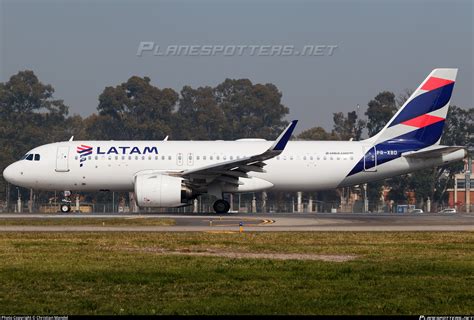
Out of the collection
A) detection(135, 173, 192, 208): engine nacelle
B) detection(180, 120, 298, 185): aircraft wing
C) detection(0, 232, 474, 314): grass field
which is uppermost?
detection(180, 120, 298, 185): aircraft wing

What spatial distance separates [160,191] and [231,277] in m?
25.0

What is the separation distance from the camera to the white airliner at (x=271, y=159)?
44250mm

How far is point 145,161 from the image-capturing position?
44219 mm

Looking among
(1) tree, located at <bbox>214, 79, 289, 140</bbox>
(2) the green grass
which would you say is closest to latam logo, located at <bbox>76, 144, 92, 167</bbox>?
(2) the green grass

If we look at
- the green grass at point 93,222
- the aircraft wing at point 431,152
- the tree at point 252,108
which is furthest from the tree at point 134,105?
the green grass at point 93,222

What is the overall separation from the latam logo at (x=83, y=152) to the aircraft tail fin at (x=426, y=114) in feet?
50.1

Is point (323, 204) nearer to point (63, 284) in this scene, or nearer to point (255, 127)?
point (255, 127)

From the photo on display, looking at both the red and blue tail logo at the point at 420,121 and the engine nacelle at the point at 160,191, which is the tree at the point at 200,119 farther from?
the engine nacelle at the point at 160,191

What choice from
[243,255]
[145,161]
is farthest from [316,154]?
[243,255]

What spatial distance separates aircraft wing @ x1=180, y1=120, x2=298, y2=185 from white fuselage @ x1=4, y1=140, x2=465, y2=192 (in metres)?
1.60

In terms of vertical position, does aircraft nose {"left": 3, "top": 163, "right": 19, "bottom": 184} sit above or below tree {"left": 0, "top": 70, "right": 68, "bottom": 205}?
below

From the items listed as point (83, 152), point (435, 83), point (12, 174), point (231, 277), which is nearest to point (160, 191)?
point (83, 152)

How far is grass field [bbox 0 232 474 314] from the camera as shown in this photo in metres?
13.0

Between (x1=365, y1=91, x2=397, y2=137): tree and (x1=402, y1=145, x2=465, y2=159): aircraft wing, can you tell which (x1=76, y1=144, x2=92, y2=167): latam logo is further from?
(x1=365, y1=91, x2=397, y2=137): tree
